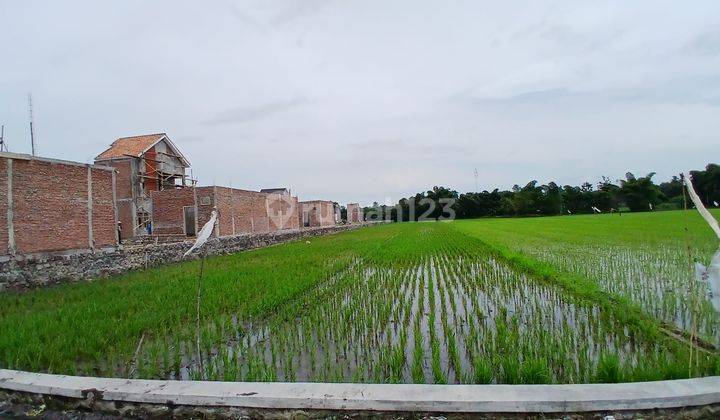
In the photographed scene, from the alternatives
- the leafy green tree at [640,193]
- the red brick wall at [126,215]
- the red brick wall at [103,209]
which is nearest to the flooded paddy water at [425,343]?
the red brick wall at [103,209]

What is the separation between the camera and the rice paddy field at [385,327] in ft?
12.6

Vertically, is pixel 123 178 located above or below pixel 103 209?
above

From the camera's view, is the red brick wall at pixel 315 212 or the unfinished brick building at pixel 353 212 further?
the unfinished brick building at pixel 353 212

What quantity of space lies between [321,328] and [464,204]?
7083 centimetres

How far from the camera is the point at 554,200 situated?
65.7 metres

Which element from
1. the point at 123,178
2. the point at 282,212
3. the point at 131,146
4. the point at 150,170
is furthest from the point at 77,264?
the point at 282,212

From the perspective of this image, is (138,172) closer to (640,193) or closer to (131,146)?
(131,146)

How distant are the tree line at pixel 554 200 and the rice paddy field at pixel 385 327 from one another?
168ft

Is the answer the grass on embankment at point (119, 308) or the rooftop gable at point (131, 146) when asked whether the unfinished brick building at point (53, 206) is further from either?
the rooftop gable at point (131, 146)

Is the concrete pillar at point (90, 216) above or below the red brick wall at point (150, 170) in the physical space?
below

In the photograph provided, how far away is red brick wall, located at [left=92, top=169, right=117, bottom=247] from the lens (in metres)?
11.8

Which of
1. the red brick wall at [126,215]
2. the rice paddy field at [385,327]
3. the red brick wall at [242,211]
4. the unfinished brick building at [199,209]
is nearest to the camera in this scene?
the rice paddy field at [385,327]

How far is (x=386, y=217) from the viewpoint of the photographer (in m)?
78.5

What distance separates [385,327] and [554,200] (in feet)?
219
